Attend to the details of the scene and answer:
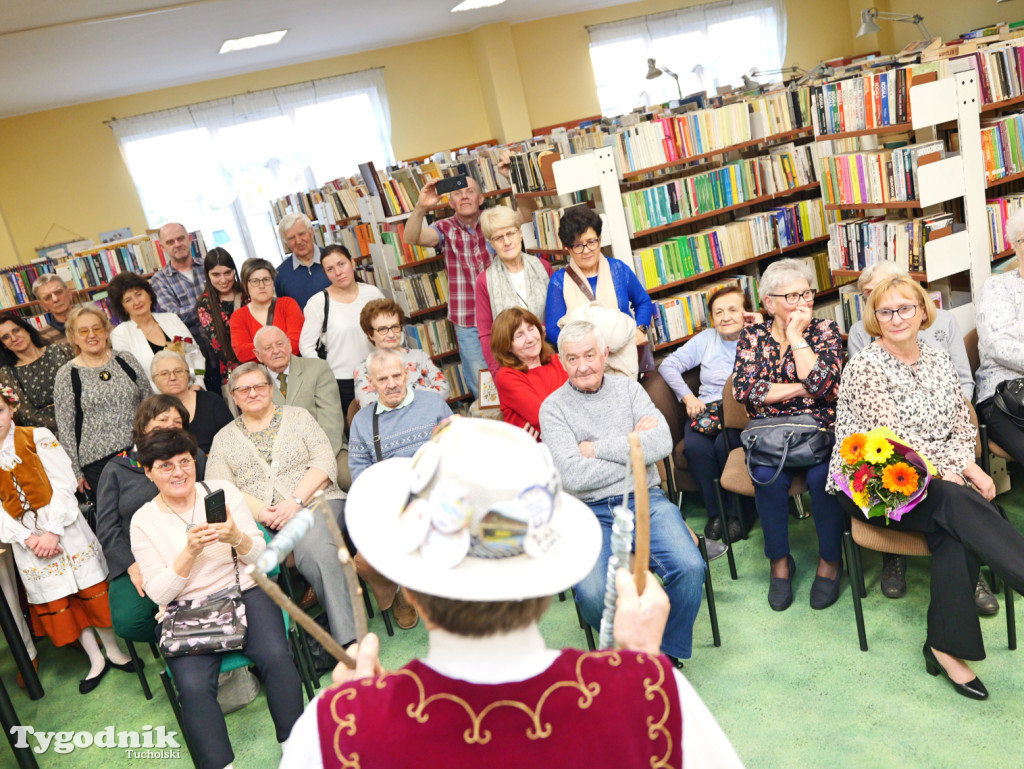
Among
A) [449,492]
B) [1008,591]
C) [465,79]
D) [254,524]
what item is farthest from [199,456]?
[465,79]

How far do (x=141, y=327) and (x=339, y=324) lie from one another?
1.11m

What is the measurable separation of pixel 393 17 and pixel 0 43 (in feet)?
14.2

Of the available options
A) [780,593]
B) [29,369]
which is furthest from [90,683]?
[780,593]

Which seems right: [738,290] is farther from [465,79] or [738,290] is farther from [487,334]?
[465,79]

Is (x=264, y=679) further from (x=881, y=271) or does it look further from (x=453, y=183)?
(x=453, y=183)

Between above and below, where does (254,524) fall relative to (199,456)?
below

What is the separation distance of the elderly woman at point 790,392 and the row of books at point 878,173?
905 millimetres

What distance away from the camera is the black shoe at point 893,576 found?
121 inches

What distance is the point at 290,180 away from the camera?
473 inches

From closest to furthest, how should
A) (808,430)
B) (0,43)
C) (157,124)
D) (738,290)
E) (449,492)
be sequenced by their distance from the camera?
1. (449,492)
2. (808,430)
3. (738,290)
4. (0,43)
5. (157,124)

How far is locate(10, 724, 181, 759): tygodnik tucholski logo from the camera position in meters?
3.12

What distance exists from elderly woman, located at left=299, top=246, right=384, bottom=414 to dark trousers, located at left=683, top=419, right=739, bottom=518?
184 centimetres

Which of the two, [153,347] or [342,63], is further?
[342,63]

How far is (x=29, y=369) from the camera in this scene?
4363mm
